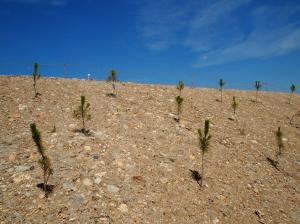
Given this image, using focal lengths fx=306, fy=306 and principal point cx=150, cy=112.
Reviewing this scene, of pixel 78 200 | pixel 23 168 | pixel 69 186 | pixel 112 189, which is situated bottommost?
pixel 78 200

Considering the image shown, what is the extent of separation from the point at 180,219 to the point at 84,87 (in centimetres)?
1388

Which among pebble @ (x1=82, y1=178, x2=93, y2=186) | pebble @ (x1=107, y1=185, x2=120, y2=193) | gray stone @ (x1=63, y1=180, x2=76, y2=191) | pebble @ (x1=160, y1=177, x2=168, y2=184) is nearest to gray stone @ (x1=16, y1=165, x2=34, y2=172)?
gray stone @ (x1=63, y1=180, x2=76, y2=191)

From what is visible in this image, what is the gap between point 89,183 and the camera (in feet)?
38.9

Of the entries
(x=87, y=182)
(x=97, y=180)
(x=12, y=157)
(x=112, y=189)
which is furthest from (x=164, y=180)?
(x=12, y=157)

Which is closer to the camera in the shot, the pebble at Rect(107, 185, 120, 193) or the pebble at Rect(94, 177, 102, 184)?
the pebble at Rect(107, 185, 120, 193)

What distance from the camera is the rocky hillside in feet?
36.1

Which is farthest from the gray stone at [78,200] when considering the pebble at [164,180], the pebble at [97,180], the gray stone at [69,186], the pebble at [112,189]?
the pebble at [164,180]

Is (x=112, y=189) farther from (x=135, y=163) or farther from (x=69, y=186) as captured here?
(x=135, y=163)

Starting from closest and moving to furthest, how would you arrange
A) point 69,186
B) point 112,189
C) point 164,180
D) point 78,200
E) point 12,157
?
point 78,200 < point 69,186 < point 112,189 < point 12,157 < point 164,180

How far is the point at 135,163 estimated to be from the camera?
13812 mm

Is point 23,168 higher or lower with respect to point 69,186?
higher

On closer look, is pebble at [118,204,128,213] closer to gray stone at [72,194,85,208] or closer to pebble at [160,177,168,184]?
gray stone at [72,194,85,208]

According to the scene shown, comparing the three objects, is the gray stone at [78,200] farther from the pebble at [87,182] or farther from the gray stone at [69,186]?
the pebble at [87,182]

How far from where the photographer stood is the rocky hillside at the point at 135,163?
11008mm
